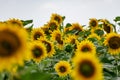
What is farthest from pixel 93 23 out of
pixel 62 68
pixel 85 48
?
pixel 62 68

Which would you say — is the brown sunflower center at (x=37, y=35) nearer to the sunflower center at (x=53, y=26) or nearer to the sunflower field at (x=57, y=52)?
the sunflower field at (x=57, y=52)

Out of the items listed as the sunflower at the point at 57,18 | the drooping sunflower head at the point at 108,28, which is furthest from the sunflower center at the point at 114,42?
the sunflower at the point at 57,18

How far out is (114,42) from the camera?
4.60 m

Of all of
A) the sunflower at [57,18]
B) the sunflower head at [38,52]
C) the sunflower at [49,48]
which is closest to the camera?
the sunflower head at [38,52]

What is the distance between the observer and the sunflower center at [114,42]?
14.3 feet

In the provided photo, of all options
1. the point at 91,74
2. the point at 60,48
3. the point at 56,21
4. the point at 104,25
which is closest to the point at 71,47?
the point at 60,48

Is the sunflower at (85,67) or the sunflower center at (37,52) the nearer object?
the sunflower at (85,67)

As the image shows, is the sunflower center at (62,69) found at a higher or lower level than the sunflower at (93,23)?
lower

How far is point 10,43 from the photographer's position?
196cm

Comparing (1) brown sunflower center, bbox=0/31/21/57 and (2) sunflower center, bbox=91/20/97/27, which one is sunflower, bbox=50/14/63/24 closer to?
(2) sunflower center, bbox=91/20/97/27

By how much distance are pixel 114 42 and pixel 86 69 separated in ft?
8.23

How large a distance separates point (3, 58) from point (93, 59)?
1.44 feet

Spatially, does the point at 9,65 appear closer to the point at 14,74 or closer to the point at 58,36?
the point at 14,74

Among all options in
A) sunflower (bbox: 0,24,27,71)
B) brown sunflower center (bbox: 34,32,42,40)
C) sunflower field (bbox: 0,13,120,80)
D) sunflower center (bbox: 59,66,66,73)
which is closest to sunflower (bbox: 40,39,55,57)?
sunflower field (bbox: 0,13,120,80)
